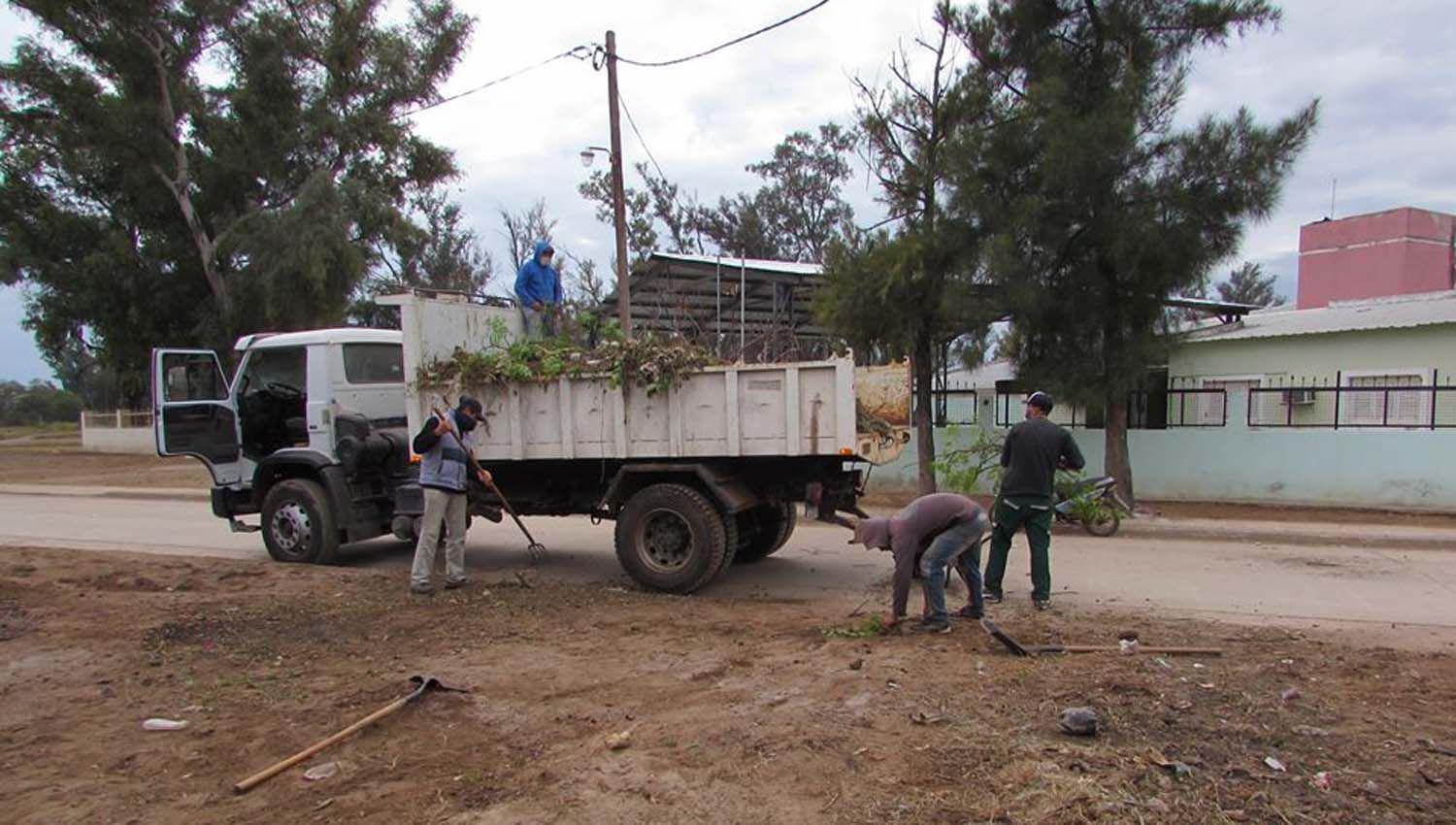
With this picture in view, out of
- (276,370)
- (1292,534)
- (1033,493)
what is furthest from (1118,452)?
(276,370)

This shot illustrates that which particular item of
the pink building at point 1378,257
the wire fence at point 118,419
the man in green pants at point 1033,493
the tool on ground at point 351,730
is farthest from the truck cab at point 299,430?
the wire fence at point 118,419

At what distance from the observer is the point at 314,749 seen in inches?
151

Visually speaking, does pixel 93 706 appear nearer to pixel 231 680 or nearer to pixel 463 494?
pixel 231 680

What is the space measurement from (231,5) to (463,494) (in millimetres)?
27119

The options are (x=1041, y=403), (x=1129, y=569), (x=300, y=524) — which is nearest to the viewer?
(x=1041, y=403)

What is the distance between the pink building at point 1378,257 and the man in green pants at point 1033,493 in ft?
64.5

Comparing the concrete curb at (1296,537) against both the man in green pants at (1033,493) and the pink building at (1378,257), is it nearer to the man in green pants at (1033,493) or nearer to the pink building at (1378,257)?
the man in green pants at (1033,493)

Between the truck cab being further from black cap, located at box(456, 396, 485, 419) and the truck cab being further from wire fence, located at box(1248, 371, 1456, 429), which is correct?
wire fence, located at box(1248, 371, 1456, 429)

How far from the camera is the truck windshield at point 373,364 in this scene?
872 cm

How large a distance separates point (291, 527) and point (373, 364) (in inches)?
71.9

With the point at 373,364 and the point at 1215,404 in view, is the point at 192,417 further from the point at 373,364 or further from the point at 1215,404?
the point at 1215,404

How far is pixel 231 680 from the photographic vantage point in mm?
4980

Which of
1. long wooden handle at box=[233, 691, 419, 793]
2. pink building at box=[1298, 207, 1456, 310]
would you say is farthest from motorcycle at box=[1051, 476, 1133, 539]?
pink building at box=[1298, 207, 1456, 310]

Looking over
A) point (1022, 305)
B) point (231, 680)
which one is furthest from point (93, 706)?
point (1022, 305)
